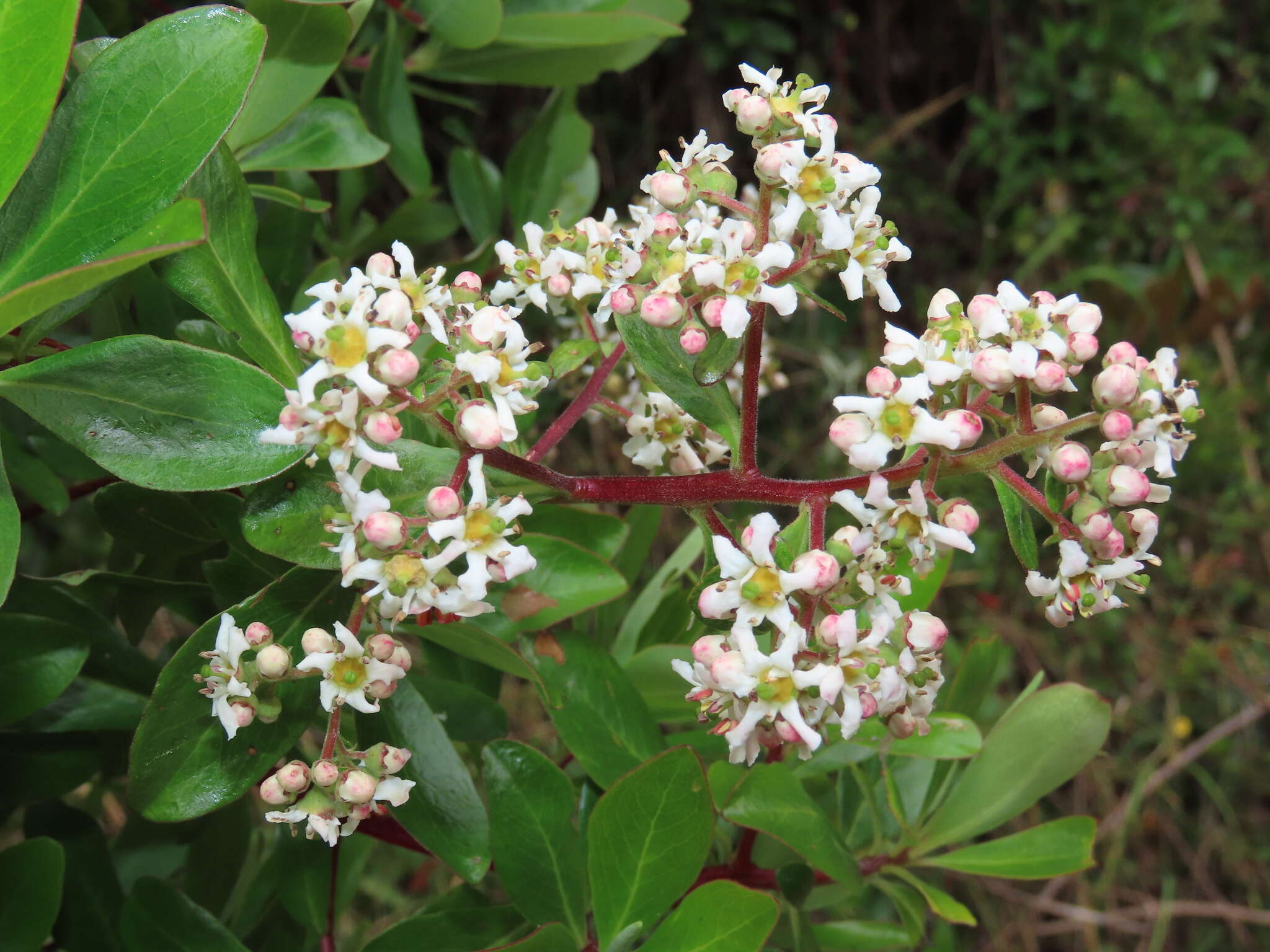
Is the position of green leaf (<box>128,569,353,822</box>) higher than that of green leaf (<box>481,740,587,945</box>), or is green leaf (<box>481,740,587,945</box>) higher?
green leaf (<box>128,569,353,822</box>)

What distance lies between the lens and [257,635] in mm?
873

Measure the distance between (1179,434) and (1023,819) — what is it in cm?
241

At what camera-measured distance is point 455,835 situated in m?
1.02

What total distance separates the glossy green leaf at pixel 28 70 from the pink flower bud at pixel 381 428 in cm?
35

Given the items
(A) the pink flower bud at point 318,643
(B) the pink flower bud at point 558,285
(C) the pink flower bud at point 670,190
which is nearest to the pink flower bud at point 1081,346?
(C) the pink flower bud at point 670,190

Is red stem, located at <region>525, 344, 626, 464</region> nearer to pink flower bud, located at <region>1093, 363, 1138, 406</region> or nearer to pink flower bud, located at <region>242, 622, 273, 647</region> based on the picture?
pink flower bud, located at <region>242, 622, 273, 647</region>

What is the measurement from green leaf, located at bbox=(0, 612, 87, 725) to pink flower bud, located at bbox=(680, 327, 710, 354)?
0.68 meters

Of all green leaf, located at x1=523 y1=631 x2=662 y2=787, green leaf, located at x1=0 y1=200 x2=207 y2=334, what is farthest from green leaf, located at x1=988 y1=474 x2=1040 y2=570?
green leaf, located at x1=0 y1=200 x2=207 y2=334

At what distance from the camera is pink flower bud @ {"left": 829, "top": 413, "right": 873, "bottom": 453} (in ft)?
2.82

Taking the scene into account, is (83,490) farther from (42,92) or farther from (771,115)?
(771,115)

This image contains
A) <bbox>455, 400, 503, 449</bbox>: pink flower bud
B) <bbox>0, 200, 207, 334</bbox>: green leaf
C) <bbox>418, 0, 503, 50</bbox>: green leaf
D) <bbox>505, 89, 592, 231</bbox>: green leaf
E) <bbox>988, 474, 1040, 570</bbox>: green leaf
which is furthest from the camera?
<bbox>505, 89, 592, 231</bbox>: green leaf

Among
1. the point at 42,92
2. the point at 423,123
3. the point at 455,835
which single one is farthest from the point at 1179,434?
the point at 423,123

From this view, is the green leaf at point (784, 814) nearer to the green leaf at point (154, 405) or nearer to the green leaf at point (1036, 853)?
the green leaf at point (1036, 853)

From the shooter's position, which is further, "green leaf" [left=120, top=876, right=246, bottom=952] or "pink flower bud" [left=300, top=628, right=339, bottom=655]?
"green leaf" [left=120, top=876, right=246, bottom=952]
